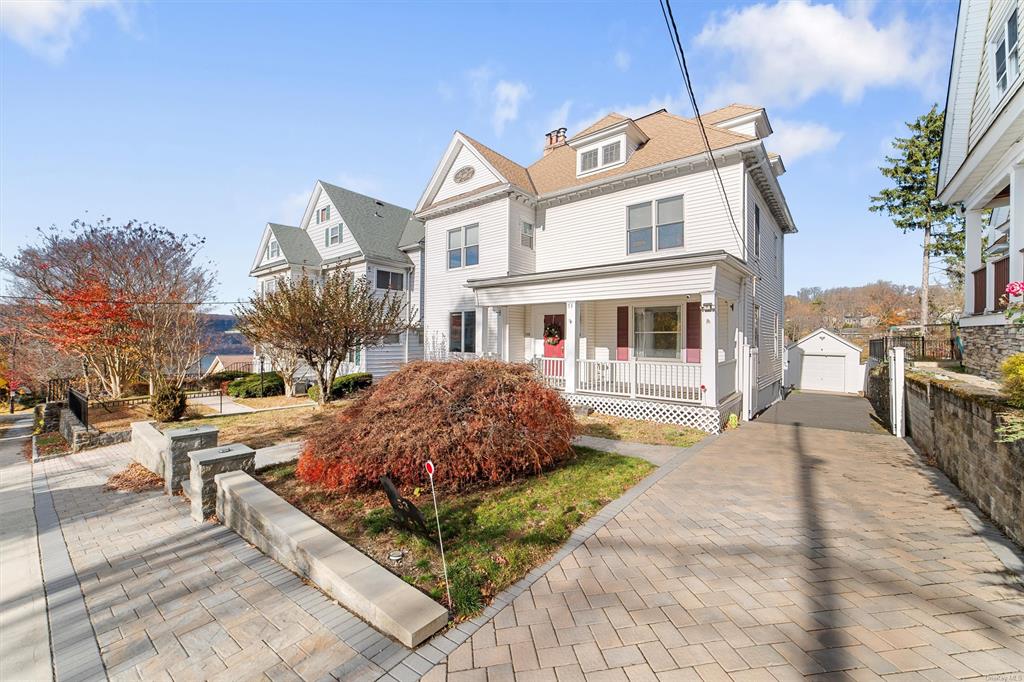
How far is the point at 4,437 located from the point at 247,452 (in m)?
12.1

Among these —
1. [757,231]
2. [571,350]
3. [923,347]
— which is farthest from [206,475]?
[923,347]

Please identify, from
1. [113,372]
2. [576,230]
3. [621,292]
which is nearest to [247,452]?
[621,292]

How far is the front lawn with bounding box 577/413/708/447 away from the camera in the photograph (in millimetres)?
8758

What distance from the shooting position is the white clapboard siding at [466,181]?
50.1ft

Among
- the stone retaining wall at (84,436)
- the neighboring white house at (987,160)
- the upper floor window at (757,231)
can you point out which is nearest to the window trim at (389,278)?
the stone retaining wall at (84,436)

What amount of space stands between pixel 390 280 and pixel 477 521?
17934 millimetres

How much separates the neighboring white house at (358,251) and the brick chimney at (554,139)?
24.4 ft

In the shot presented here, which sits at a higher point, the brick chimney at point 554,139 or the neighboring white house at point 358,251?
the brick chimney at point 554,139

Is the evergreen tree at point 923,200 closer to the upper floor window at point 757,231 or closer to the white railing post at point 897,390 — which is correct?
the upper floor window at point 757,231

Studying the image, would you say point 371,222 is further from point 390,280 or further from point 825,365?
point 825,365

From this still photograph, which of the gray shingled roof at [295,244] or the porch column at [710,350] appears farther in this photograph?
the gray shingled roof at [295,244]

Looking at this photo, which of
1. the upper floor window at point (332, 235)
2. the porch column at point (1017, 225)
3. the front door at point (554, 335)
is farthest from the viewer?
the upper floor window at point (332, 235)

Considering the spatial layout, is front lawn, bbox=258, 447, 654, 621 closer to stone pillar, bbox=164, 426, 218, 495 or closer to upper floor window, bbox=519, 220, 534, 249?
stone pillar, bbox=164, 426, 218, 495

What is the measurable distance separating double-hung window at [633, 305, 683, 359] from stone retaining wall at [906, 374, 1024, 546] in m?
5.63
